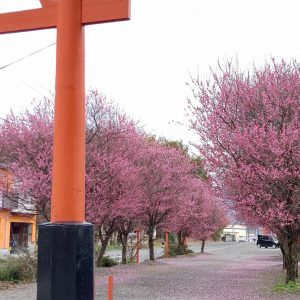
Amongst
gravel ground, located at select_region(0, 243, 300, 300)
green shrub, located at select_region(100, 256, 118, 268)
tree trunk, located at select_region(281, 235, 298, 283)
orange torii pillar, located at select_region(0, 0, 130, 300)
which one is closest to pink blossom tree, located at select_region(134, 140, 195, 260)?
green shrub, located at select_region(100, 256, 118, 268)

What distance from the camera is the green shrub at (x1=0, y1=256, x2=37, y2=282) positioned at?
17861mm

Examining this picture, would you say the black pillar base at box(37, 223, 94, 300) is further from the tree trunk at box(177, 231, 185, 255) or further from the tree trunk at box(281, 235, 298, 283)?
the tree trunk at box(177, 231, 185, 255)

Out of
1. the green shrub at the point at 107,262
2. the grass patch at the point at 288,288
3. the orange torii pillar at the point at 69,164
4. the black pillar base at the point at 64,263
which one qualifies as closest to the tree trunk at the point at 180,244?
the green shrub at the point at 107,262

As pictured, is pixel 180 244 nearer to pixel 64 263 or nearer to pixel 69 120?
pixel 69 120

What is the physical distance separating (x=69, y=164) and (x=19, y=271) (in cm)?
1475

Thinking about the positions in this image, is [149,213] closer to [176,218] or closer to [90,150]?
[176,218]

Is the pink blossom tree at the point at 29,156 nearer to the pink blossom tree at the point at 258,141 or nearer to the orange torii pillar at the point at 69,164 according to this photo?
the pink blossom tree at the point at 258,141

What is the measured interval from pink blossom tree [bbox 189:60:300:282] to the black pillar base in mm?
10149

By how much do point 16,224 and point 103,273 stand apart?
34.1m

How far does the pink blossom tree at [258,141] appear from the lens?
14.2 m

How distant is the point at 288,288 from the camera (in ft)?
50.1

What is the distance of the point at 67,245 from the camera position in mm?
4273

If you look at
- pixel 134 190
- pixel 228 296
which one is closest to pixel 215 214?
pixel 134 190

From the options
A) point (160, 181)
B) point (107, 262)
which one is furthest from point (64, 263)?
point (107, 262)
